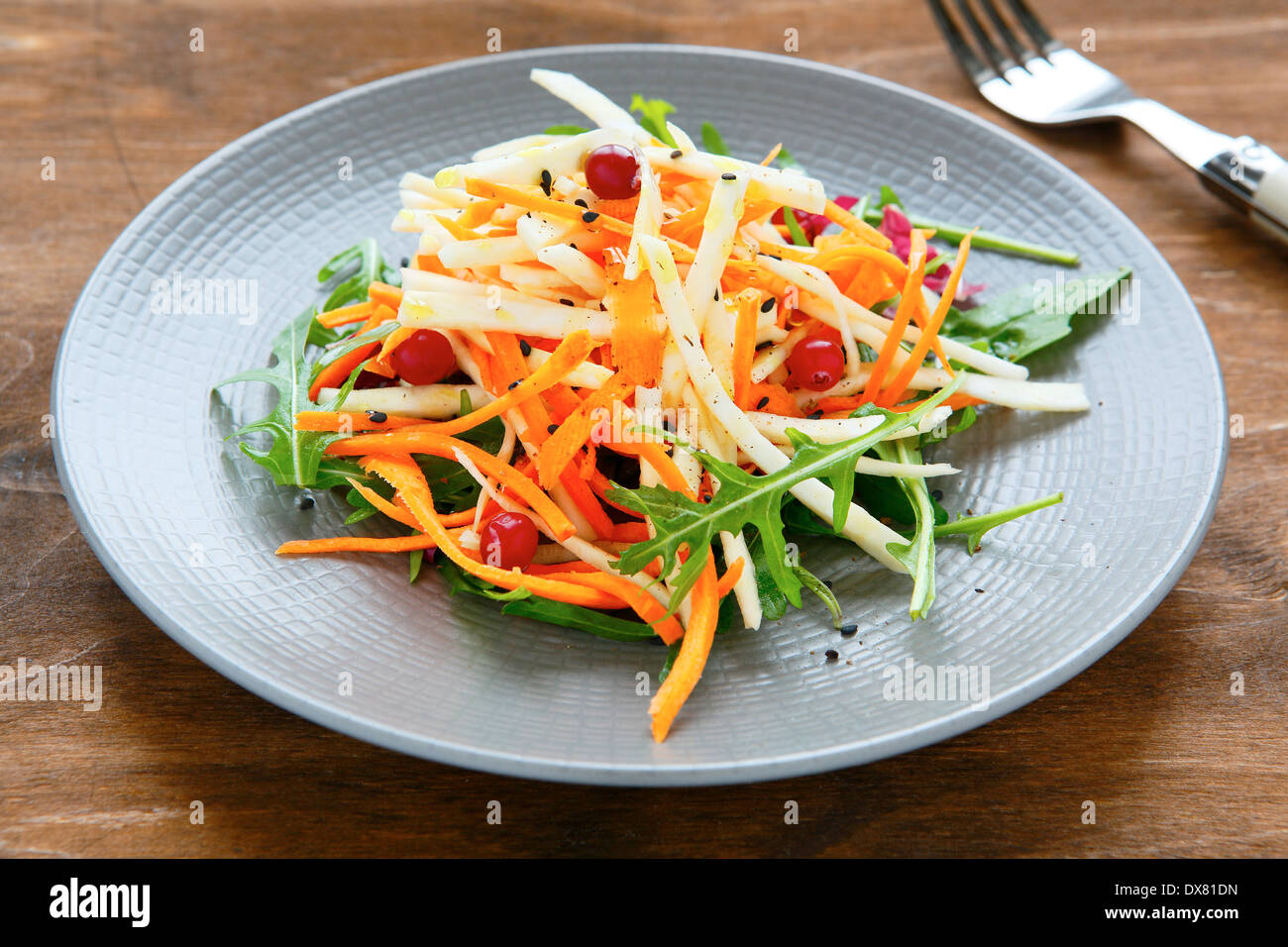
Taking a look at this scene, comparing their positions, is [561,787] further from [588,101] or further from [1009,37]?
[1009,37]

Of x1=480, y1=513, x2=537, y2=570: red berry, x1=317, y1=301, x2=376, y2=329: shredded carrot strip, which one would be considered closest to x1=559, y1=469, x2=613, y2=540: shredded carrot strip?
x1=480, y1=513, x2=537, y2=570: red berry

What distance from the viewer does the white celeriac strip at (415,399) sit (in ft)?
7.73

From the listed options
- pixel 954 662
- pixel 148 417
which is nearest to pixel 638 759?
pixel 954 662

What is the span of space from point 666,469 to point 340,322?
3.04 ft

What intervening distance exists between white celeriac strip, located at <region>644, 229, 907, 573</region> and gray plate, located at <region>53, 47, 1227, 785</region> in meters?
0.09

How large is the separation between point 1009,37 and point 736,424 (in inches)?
86.6

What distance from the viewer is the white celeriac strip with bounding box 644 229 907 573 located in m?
2.20

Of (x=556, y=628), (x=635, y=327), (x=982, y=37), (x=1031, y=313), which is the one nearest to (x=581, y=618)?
(x=556, y=628)

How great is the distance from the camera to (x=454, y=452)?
2275 mm

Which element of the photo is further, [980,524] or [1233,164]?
[1233,164]

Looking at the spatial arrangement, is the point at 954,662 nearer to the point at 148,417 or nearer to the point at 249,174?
the point at 148,417

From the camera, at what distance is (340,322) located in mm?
2582

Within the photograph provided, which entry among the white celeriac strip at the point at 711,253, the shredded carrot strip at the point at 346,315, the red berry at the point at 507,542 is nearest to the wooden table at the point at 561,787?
the red berry at the point at 507,542

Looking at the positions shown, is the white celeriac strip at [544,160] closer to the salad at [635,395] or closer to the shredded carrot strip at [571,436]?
the salad at [635,395]
